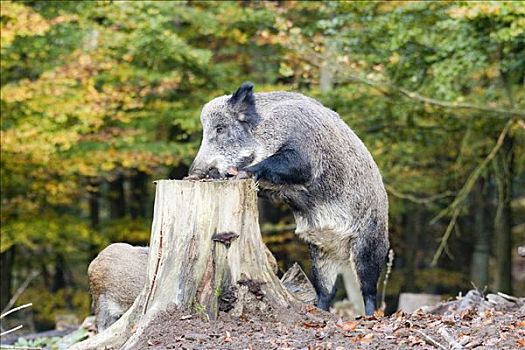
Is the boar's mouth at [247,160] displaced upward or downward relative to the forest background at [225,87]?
downward

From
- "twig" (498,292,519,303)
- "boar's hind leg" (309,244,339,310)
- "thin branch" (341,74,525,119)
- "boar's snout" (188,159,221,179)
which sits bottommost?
"twig" (498,292,519,303)

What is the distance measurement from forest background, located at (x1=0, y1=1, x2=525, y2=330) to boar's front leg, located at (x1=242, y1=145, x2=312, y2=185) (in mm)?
4216

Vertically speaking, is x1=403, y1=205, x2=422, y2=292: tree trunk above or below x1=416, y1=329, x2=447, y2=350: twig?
below

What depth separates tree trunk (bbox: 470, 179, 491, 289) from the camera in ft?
63.2

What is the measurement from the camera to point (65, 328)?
39.4 feet

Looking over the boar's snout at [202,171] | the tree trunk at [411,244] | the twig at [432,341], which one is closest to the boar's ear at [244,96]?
the boar's snout at [202,171]

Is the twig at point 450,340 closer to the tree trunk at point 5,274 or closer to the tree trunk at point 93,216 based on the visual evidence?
the tree trunk at point 93,216

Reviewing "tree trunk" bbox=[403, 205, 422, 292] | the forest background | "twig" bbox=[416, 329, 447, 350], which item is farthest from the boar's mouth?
"tree trunk" bbox=[403, 205, 422, 292]

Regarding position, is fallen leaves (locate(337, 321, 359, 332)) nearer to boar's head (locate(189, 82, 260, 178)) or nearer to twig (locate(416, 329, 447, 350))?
twig (locate(416, 329, 447, 350))

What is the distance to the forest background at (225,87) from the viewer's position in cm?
1209

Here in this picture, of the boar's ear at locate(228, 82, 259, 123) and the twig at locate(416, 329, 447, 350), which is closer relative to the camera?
the twig at locate(416, 329, 447, 350)

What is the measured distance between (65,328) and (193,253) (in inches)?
252

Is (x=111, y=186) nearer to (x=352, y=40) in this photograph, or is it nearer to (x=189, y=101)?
(x=189, y=101)

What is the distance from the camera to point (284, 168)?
6633 mm
